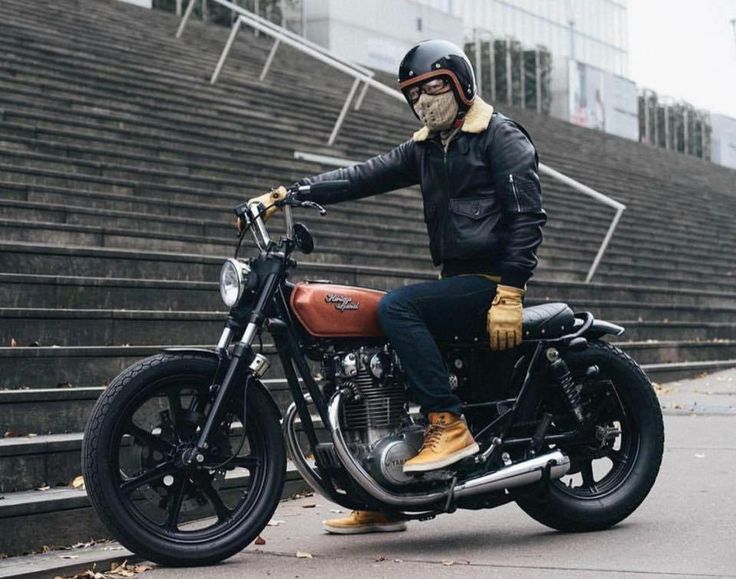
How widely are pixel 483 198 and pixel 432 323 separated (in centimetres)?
53

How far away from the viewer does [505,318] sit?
481cm

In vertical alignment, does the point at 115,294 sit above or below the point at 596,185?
below

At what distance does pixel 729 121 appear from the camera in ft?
139

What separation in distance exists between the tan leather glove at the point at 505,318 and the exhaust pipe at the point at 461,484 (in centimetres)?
48

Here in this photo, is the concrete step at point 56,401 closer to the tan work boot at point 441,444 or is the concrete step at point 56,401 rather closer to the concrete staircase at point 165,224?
the concrete staircase at point 165,224

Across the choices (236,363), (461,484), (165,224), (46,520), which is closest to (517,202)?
(461,484)

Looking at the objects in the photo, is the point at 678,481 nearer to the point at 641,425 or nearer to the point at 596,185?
the point at 641,425

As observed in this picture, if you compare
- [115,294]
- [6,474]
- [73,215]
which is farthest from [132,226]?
[6,474]

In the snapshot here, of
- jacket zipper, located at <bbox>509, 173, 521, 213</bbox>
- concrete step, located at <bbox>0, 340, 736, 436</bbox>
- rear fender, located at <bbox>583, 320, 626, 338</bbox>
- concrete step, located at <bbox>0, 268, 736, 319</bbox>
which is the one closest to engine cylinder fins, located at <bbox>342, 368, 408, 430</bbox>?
jacket zipper, located at <bbox>509, 173, 521, 213</bbox>

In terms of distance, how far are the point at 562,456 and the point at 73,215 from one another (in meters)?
4.71

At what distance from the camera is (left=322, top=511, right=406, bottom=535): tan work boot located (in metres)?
5.19

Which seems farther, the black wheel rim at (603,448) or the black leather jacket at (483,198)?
the black wheel rim at (603,448)

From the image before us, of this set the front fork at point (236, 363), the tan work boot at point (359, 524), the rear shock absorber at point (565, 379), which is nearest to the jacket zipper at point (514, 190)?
the rear shock absorber at point (565, 379)

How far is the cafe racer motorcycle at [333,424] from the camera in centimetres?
447
